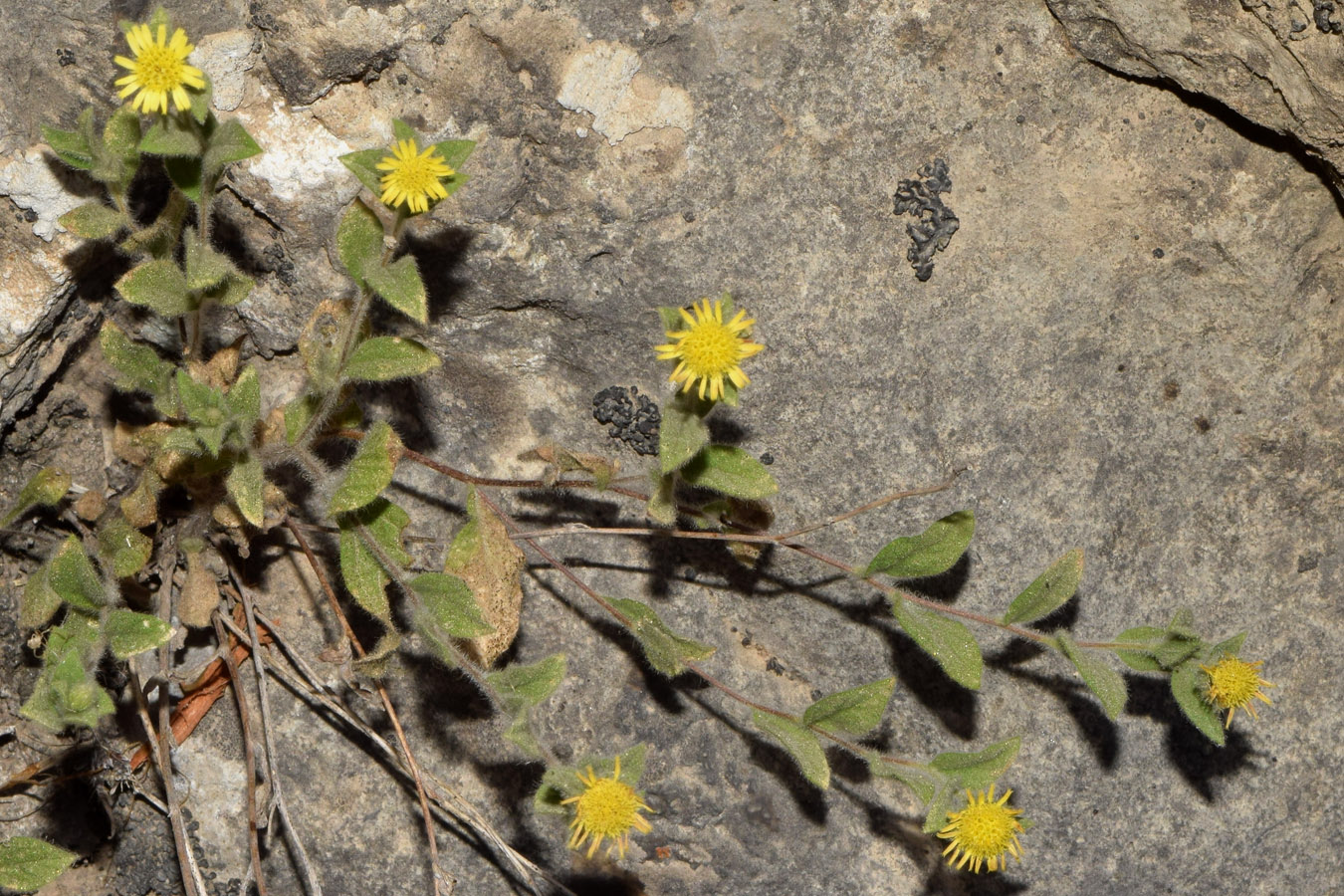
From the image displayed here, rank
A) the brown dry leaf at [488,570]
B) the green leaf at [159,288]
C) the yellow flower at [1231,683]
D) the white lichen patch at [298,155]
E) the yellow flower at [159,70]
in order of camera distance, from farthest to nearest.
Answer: the brown dry leaf at [488,570]
the white lichen patch at [298,155]
the yellow flower at [1231,683]
the green leaf at [159,288]
the yellow flower at [159,70]

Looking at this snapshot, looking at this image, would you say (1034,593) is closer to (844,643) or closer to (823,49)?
(844,643)

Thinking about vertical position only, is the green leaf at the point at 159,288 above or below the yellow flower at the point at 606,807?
above

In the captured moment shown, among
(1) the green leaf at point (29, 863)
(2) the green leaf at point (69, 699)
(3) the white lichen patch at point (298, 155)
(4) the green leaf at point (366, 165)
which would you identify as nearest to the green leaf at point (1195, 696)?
(4) the green leaf at point (366, 165)

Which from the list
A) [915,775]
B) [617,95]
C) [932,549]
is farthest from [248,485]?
[915,775]

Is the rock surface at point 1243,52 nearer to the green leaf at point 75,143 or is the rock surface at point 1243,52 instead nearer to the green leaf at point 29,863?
the green leaf at point 75,143

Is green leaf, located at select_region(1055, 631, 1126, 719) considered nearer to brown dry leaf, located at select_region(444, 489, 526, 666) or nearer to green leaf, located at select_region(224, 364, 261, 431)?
brown dry leaf, located at select_region(444, 489, 526, 666)

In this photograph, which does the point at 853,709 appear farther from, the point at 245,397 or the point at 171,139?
the point at 171,139
